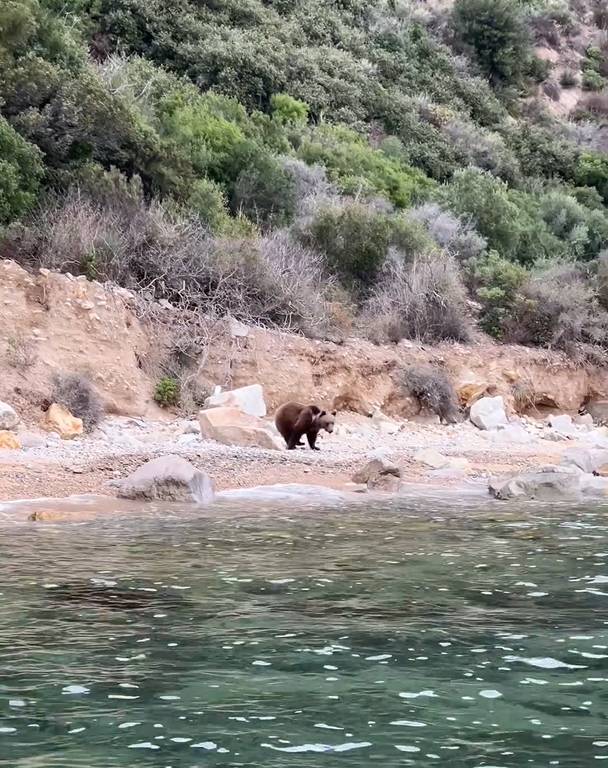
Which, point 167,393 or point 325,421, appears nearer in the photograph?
point 325,421

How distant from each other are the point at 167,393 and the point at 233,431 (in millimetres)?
2477

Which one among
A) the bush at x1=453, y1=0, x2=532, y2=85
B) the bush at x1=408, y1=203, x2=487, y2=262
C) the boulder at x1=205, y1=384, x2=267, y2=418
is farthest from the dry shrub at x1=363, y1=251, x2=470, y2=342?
the bush at x1=453, y1=0, x2=532, y2=85

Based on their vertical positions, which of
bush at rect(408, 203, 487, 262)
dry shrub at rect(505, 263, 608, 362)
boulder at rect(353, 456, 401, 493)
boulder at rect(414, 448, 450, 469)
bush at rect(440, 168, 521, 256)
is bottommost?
boulder at rect(353, 456, 401, 493)

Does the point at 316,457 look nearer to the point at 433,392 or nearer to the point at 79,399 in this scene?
the point at 79,399

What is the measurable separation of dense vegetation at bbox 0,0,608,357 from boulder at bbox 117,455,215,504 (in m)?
6.86

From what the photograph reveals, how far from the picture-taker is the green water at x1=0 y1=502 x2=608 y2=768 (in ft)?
14.4

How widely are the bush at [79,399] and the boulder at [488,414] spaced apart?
6.92m

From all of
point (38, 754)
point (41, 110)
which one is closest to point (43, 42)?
point (41, 110)

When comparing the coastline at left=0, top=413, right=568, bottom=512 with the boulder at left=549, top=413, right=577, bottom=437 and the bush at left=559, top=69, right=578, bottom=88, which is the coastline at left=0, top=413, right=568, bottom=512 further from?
the bush at left=559, top=69, right=578, bottom=88

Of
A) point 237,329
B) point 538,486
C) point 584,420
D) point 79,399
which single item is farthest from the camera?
point 584,420

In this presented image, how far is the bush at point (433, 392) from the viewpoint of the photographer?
18.9 metres

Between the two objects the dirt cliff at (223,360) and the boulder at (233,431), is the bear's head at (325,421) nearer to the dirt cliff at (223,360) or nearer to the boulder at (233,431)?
the boulder at (233,431)

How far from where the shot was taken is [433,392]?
18891 mm

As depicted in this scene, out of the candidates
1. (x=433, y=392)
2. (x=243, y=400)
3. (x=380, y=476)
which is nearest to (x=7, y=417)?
(x=243, y=400)
